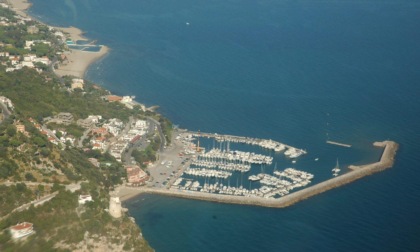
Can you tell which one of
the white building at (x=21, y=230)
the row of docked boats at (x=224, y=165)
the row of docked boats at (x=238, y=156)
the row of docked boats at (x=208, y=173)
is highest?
the white building at (x=21, y=230)

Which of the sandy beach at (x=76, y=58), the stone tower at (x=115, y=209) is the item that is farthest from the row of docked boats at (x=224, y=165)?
the sandy beach at (x=76, y=58)

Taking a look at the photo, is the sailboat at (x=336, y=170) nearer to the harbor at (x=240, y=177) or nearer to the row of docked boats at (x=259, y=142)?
the harbor at (x=240, y=177)

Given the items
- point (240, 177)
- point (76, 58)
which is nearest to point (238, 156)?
point (240, 177)

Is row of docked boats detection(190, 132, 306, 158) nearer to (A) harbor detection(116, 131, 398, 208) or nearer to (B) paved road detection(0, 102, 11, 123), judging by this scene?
(A) harbor detection(116, 131, 398, 208)

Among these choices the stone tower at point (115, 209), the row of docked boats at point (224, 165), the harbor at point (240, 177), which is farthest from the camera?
the row of docked boats at point (224, 165)

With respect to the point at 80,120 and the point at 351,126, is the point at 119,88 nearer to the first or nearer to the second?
the point at 80,120

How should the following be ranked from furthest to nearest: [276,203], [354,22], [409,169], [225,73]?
1. [354,22]
2. [225,73]
3. [409,169]
4. [276,203]

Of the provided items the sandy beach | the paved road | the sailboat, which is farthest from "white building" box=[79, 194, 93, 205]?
the sandy beach

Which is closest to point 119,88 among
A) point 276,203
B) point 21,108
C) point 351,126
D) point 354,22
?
point 21,108
